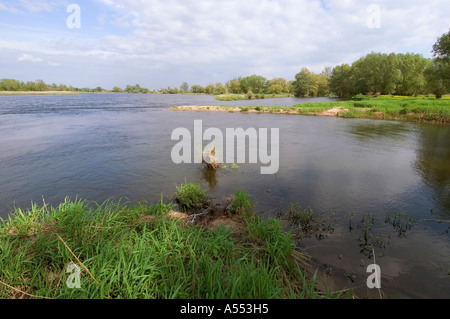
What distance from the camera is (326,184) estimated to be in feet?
32.6

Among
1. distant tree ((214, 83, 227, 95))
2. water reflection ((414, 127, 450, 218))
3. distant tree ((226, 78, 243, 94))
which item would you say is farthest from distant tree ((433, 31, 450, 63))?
distant tree ((214, 83, 227, 95))

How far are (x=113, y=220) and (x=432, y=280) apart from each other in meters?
6.98

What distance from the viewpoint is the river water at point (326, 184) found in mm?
5285

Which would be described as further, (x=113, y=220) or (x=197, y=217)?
(x=197, y=217)

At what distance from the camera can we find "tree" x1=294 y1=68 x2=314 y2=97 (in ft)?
328

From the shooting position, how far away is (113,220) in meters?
5.21

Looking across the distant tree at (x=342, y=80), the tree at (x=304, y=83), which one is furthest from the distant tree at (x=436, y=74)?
the tree at (x=304, y=83)

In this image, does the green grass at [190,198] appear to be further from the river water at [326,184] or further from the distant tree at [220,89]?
the distant tree at [220,89]
